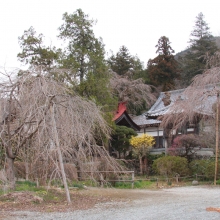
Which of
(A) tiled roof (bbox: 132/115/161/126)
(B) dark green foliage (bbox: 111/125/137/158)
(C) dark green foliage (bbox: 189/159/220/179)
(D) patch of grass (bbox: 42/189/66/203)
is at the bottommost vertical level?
(D) patch of grass (bbox: 42/189/66/203)

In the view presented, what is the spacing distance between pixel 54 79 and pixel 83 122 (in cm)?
148

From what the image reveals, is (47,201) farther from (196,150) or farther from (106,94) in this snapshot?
(196,150)

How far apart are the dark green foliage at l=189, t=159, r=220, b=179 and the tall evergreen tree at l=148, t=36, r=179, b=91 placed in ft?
53.3

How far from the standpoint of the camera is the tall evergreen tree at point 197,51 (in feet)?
107

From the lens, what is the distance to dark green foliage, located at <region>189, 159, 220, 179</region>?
1486cm

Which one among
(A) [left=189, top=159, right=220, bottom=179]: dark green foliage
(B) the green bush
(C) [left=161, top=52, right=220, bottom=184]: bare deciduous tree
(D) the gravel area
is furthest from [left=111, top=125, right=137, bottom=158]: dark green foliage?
(D) the gravel area

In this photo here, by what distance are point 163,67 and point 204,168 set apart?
60.3 feet

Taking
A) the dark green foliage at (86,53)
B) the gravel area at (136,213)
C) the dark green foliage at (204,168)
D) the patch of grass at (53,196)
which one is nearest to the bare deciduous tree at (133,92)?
the dark green foliage at (86,53)

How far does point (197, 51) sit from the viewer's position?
112 ft

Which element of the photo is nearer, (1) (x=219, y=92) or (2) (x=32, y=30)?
(1) (x=219, y=92)

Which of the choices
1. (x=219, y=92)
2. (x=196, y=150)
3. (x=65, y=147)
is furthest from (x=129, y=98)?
(x=65, y=147)

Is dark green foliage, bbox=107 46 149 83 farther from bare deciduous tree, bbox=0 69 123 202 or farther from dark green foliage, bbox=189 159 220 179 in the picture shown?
bare deciduous tree, bbox=0 69 123 202

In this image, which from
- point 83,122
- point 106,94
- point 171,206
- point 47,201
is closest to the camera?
point 171,206

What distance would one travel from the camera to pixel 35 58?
56.9ft
